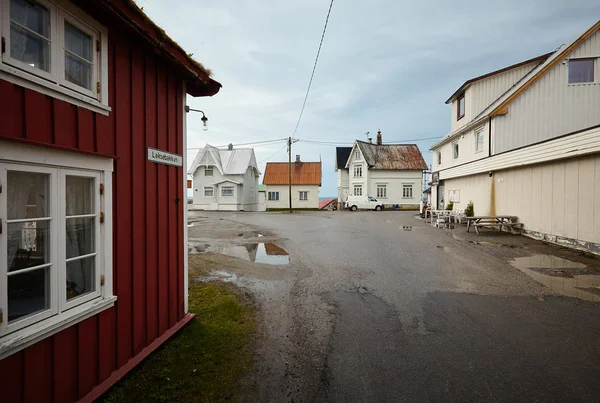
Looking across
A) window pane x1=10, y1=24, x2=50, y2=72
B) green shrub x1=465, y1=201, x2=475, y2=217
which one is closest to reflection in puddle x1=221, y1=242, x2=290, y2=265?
window pane x1=10, y1=24, x2=50, y2=72

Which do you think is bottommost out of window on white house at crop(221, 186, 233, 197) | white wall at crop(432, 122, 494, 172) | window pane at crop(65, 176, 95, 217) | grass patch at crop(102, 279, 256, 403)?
grass patch at crop(102, 279, 256, 403)

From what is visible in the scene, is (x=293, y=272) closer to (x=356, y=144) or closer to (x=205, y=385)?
→ (x=205, y=385)

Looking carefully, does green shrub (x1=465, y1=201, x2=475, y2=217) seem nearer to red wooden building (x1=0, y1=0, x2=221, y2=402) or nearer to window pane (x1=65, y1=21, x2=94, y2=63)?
red wooden building (x1=0, y1=0, x2=221, y2=402)

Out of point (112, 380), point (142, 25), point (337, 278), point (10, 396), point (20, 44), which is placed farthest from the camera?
point (337, 278)

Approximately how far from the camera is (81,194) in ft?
9.05

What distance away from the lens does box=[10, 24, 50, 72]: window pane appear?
2.24 m

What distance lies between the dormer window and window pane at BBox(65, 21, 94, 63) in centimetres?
2109

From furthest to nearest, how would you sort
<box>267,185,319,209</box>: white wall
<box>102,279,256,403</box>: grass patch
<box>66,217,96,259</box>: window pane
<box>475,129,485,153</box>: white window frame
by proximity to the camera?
<box>267,185,319,209</box>: white wall
<box>475,129,485,153</box>: white window frame
<box>102,279,256,403</box>: grass patch
<box>66,217,96,259</box>: window pane

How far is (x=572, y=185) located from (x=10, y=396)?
43.5 ft

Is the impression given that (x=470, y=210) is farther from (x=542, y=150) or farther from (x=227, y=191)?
(x=227, y=191)

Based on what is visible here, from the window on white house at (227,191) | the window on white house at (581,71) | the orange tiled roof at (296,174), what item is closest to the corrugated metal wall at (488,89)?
the window on white house at (581,71)

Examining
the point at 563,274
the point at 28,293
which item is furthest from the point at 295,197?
the point at 28,293

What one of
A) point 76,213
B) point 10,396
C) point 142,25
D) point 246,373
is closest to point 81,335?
point 10,396

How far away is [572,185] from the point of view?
9.68 metres
